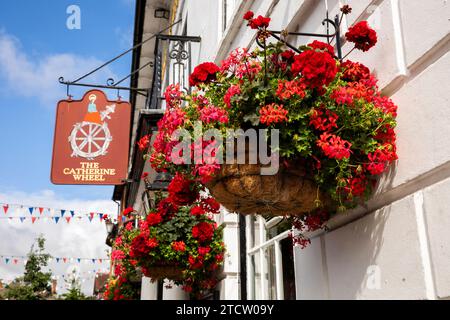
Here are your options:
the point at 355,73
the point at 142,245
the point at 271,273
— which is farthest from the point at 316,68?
the point at 142,245

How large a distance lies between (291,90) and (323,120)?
0.21 meters

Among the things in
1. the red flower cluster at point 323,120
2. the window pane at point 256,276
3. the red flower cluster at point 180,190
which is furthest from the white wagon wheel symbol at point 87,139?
the red flower cluster at point 323,120

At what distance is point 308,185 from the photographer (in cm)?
246

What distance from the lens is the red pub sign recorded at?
26.6 feet

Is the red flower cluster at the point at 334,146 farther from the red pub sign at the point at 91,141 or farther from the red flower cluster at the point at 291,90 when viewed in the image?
the red pub sign at the point at 91,141

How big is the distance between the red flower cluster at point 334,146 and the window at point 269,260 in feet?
5.94

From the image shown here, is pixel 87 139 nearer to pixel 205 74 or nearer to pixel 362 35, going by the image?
pixel 205 74

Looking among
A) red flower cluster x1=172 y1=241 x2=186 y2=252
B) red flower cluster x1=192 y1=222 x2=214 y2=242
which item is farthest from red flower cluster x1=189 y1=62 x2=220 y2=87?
red flower cluster x1=172 y1=241 x2=186 y2=252

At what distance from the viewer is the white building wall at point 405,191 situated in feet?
6.86

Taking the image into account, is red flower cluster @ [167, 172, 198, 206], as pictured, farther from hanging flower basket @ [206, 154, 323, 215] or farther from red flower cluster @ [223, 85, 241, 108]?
red flower cluster @ [223, 85, 241, 108]

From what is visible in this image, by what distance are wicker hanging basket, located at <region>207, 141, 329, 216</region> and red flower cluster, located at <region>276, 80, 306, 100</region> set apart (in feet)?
1.12

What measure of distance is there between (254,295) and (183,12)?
690 centimetres

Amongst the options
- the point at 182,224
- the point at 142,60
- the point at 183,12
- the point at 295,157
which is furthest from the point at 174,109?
the point at 142,60
